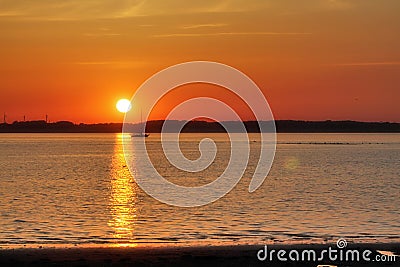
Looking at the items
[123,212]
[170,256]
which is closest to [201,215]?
[123,212]

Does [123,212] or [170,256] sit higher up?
[170,256]

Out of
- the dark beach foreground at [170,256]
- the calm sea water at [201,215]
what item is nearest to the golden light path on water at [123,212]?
the calm sea water at [201,215]

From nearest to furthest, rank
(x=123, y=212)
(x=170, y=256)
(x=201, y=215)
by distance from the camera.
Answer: (x=170, y=256)
(x=201, y=215)
(x=123, y=212)

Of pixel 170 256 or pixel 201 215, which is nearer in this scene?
pixel 170 256

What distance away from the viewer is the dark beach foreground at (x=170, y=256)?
24547 millimetres

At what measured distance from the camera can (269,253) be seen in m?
26.8

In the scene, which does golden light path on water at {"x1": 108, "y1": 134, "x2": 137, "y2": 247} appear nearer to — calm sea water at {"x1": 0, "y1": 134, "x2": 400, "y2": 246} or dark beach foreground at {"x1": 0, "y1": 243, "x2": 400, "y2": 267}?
calm sea water at {"x1": 0, "y1": 134, "x2": 400, "y2": 246}

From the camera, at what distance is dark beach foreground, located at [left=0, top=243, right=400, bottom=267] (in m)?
24.5

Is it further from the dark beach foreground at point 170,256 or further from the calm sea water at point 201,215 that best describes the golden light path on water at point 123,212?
the dark beach foreground at point 170,256

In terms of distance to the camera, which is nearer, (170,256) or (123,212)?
(170,256)

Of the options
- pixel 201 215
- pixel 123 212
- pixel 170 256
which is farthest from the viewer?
pixel 123 212

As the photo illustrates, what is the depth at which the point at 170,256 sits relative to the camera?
1027 inches

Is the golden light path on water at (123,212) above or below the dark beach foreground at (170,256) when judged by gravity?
below

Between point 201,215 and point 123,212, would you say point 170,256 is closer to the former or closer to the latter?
point 201,215
